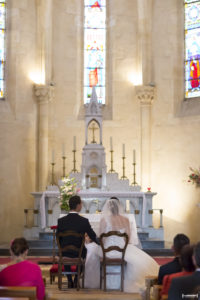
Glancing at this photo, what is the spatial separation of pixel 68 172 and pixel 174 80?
4257mm

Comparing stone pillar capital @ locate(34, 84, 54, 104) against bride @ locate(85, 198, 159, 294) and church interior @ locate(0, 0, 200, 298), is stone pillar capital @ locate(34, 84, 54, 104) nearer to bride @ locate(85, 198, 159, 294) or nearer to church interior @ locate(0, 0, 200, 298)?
church interior @ locate(0, 0, 200, 298)

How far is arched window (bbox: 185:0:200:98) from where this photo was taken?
1636 cm

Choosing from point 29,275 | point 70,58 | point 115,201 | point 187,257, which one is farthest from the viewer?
point 70,58

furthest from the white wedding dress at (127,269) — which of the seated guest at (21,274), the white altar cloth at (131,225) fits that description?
the seated guest at (21,274)

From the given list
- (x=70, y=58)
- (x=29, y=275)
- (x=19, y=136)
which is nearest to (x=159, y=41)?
(x=70, y=58)

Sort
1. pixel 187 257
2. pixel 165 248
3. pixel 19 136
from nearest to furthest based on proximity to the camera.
→ pixel 187 257 < pixel 165 248 < pixel 19 136

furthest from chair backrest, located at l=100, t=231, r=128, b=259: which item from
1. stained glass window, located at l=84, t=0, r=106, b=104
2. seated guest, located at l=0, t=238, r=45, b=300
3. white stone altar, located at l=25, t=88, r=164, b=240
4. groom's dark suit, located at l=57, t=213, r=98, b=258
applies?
stained glass window, located at l=84, t=0, r=106, b=104

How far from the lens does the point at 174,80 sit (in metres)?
16.5

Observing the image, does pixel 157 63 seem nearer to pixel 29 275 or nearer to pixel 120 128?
pixel 120 128

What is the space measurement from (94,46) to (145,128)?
3.25 metres

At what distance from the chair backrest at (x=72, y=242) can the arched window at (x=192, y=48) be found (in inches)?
374

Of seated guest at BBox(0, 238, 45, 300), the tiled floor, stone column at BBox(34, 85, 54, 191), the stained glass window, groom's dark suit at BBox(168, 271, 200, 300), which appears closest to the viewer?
groom's dark suit at BBox(168, 271, 200, 300)

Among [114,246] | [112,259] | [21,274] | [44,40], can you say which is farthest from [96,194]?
[21,274]

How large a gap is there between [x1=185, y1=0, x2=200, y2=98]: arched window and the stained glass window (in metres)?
2.64
